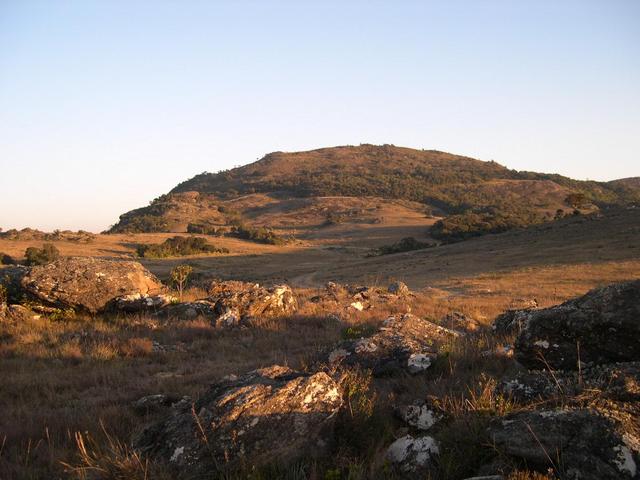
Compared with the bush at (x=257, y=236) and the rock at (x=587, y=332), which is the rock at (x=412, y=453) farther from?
the bush at (x=257, y=236)

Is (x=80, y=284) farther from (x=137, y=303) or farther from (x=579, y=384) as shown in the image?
(x=579, y=384)

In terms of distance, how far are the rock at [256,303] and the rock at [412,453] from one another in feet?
26.9

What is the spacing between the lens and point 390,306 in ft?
47.8

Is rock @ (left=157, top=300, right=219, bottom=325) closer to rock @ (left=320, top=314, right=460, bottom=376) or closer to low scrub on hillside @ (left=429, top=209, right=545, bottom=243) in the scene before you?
rock @ (left=320, top=314, right=460, bottom=376)

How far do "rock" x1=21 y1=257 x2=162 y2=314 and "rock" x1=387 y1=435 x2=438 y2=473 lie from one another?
1061 centimetres

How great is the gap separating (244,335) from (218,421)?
6.40 metres

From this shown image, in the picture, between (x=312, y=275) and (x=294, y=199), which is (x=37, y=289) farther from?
(x=294, y=199)

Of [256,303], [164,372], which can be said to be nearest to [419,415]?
[164,372]

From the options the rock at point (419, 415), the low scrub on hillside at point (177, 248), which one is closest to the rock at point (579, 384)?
the rock at point (419, 415)

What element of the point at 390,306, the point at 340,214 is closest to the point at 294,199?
the point at 340,214

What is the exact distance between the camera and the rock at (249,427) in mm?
3887

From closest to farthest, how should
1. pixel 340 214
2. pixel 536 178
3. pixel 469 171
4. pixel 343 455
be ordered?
pixel 343 455 < pixel 340 214 < pixel 536 178 < pixel 469 171

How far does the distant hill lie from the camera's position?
95.8 meters

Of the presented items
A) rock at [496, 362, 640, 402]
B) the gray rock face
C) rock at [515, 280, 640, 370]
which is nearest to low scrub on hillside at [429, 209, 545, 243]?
the gray rock face
